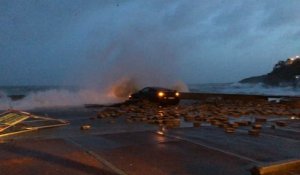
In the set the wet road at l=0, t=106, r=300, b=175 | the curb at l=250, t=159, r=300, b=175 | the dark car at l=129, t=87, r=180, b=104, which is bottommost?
the curb at l=250, t=159, r=300, b=175

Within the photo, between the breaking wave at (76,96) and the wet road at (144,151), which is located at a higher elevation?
the breaking wave at (76,96)

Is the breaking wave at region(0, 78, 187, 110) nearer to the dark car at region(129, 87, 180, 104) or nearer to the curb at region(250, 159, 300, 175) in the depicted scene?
the dark car at region(129, 87, 180, 104)

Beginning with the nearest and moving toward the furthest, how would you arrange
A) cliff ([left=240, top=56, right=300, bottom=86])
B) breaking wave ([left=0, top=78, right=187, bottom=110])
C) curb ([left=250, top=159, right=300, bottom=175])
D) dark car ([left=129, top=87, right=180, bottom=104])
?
curb ([left=250, top=159, right=300, bottom=175]), dark car ([left=129, top=87, right=180, bottom=104]), breaking wave ([left=0, top=78, right=187, bottom=110]), cliff ([left=240, top=56, right=300, bottom=86])

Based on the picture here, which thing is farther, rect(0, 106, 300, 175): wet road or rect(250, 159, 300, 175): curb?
rect(0, 106, 300, 175): wet road

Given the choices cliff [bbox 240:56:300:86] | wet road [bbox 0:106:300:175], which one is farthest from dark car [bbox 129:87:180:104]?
cliff [bbox 240:56:300:86]

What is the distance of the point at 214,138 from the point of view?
473 inches

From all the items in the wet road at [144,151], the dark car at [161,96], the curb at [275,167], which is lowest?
the curb at [275,167]

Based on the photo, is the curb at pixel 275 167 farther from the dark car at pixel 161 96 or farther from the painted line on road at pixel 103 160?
the dark car at pixel 161 96

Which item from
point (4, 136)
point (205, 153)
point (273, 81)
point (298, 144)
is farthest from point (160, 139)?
point (273, 81)

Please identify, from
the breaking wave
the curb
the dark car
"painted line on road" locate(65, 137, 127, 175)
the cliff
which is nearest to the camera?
the curb

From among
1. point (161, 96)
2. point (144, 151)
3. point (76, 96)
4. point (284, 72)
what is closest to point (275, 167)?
point (144, 151)

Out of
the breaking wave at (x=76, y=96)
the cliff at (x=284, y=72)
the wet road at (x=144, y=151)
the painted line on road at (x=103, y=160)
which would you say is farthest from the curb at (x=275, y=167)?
the cliff at (x=284, y=72)

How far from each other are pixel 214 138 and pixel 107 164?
4553mm

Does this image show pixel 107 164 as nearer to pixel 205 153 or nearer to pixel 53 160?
pixel 53 160
